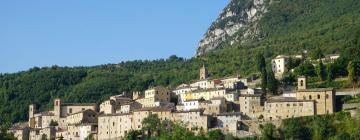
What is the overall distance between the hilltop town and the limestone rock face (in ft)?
204

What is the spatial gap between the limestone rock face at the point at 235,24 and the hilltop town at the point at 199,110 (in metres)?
62.2

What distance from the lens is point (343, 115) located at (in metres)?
71.9

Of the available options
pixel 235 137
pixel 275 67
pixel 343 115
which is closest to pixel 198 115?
pixel 235 137

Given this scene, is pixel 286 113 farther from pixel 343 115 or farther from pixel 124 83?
pixel 124 83

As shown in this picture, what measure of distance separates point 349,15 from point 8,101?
172 feet

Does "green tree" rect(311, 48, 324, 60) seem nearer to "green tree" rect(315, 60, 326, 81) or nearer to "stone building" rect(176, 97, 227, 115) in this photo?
"green tree" rect(315, 60, 326, 81)

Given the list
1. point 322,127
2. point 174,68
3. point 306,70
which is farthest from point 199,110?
point 174,68

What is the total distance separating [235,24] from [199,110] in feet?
315

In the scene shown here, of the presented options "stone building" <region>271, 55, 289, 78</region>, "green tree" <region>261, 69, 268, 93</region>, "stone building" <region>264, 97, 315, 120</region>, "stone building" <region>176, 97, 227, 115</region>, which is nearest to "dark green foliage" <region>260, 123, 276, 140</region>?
"stone building" <region>264, 97, 315, 120</region>

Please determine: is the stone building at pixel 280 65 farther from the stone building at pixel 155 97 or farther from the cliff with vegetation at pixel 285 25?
the stone building at pixel 155 97

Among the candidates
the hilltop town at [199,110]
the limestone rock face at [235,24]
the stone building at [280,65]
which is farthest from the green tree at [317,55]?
the limestone rock face at [235,24]

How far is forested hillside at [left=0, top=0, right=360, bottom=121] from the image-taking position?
378ft

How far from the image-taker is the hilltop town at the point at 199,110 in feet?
248

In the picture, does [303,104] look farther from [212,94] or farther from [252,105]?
[212,94]
